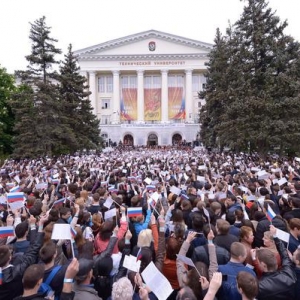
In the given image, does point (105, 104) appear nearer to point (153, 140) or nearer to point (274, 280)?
point (153, 140)

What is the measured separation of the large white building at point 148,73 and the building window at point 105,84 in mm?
1049

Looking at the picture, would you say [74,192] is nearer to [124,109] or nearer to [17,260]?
[17,260]

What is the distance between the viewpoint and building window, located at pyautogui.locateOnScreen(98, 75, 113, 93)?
61.7 m

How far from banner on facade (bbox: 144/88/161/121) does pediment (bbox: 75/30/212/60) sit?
694cm

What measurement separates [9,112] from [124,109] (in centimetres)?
2763

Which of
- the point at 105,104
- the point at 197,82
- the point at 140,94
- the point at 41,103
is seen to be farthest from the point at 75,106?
the point at 197,82

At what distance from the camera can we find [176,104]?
58594 mm

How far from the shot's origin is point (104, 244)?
4504 mm

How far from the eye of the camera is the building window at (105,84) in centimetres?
6166

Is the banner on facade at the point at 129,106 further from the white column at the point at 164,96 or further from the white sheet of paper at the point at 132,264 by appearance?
the white sheet of paper at the point at 132,264

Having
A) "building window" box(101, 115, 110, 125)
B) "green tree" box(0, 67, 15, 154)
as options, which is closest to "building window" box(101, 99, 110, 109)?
"building window" box(101, 115, 110, 125)

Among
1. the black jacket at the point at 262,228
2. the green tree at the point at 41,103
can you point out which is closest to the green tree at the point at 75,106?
the green tree at the point at 41,103

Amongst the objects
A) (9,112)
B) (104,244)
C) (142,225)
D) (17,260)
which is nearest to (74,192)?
(142,225)

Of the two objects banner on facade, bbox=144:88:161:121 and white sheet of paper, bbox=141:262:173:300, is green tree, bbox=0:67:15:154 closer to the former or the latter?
banner on facade, bbox=144:88:161:121
